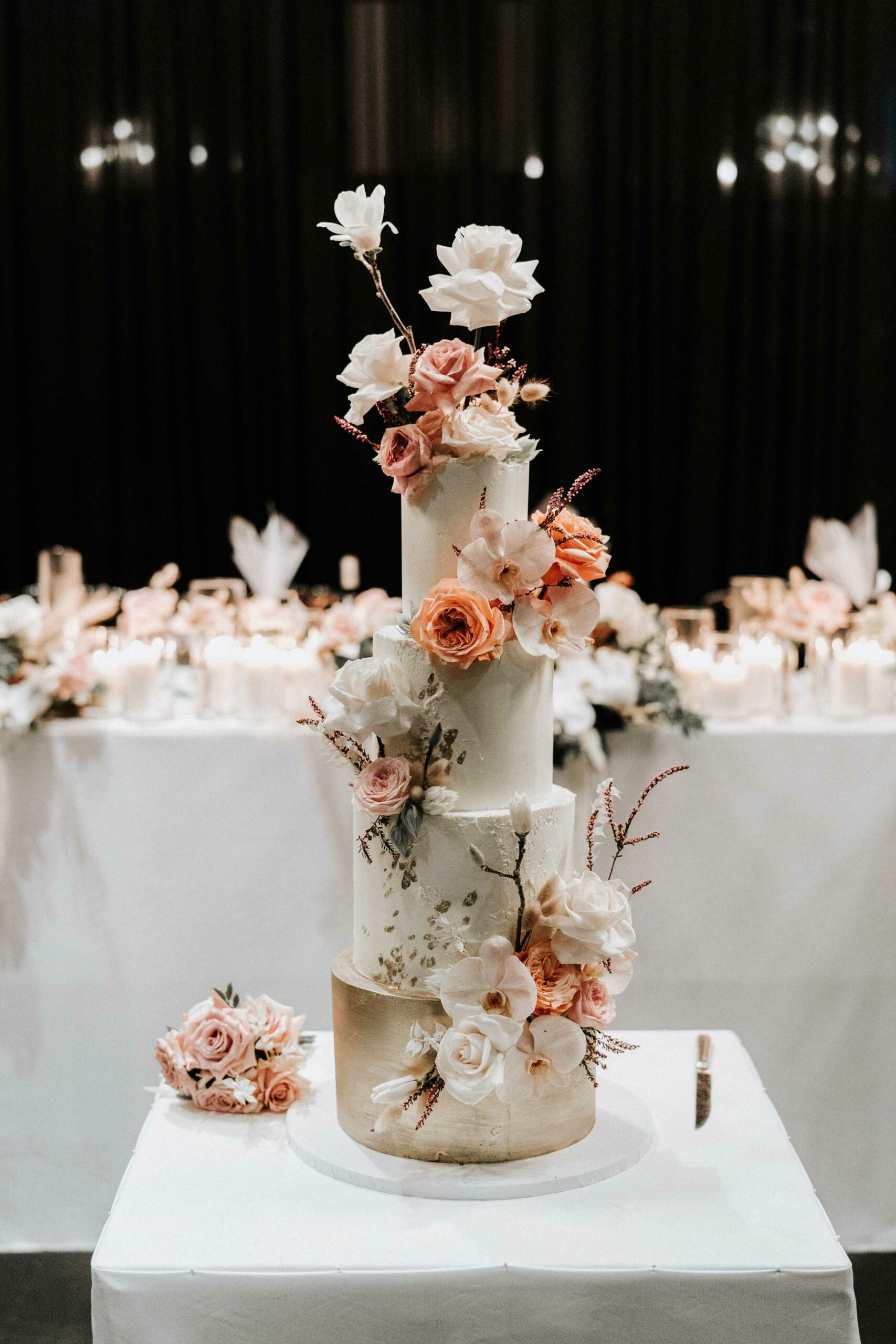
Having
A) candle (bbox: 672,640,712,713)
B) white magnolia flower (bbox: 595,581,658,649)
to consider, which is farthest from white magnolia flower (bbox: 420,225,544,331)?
candle (bbox: 672,640,712,713)

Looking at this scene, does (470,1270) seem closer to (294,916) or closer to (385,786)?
(385,786)

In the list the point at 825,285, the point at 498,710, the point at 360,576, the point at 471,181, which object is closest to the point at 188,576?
the point at 360,576

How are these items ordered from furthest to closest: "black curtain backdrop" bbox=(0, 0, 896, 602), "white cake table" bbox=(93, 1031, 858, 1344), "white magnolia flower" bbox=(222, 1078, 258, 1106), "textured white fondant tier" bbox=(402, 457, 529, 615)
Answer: "black curtain backdrop" bbox=(0, 0, 896, 602) < "white magnolia flower" bbox=(222, 1078, 258, 1106) < "textured white fondant tier" bbox=(402, 457, 529, 615) < "white cake table" bbox=(93, 1031, 858, 1344)

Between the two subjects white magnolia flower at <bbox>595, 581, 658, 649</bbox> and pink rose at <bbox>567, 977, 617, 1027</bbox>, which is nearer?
pink rose at <bbox>567, 977, 617, 1027</bbox>

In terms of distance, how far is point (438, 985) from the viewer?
1.51 m

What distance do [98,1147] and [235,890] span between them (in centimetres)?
64

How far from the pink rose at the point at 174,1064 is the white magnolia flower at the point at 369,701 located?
551mm

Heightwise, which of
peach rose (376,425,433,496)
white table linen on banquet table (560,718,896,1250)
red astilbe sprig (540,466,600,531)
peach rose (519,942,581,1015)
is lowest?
white table linen on banquet table (560,718,896,1250)

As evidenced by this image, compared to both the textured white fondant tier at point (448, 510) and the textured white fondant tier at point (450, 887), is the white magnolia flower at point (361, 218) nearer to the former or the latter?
the textured white fondant tier at point (448, 510)

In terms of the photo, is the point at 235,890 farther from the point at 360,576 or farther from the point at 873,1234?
the point at 360,576

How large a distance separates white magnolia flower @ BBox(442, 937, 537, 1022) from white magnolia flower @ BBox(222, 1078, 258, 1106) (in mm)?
397

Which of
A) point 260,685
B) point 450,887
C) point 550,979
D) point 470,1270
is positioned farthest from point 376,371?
point 260,685

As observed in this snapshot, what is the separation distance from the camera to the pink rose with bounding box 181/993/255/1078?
5.64 feet

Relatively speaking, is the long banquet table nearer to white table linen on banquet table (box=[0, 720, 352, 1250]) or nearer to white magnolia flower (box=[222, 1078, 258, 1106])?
white table linen on banquet table (box=[0, 720, 352, 1250])
